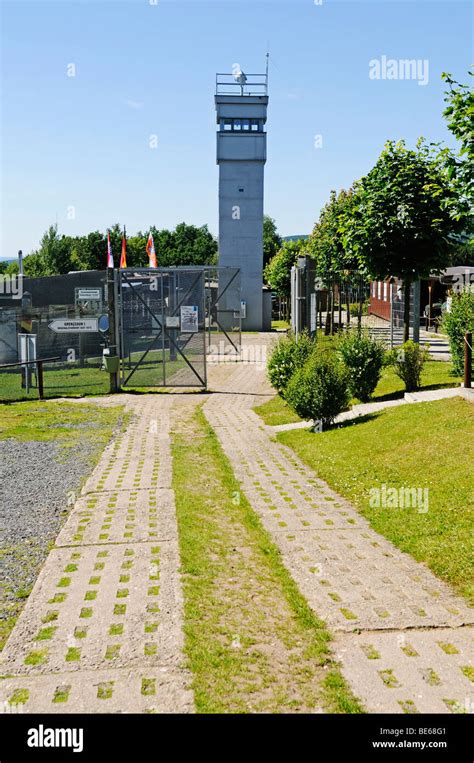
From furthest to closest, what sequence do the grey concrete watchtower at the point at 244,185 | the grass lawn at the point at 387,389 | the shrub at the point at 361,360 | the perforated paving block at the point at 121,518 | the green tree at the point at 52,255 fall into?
the green tree at the point at 52,255, the grey concrete watchtower at the point at 244,185, the grass lawn at the point at 387,389, the shrub at the point at 361,360, the perforated paving block at the point at 121,518

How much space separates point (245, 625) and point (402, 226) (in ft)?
41.5

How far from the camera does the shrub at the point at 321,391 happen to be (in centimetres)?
1299

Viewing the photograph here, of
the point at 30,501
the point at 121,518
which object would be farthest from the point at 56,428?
the point at 121,518

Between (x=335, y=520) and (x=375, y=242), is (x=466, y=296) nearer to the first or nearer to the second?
(x=375, y=242)

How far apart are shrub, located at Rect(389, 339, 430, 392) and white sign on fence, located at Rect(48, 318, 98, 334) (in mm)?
8748

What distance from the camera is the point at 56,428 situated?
14.7 meters

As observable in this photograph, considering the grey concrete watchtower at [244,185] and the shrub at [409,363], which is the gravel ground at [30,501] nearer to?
the shrub at [409,363]

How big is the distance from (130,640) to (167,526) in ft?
8.96

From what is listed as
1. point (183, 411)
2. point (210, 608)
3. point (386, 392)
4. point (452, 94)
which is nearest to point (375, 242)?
point (386, 392)

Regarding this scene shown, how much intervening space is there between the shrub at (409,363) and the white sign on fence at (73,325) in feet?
28.7

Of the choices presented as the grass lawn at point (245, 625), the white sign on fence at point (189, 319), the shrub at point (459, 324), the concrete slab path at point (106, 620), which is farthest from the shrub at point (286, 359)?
the grass lawn at point (245, 625)

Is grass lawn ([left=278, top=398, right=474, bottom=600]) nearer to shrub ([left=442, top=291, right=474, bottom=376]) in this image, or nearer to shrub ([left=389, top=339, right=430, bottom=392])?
shrub ([left=389, top=339, right=430, bottom=392])

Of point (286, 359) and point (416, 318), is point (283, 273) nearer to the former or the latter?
point (416, 318)

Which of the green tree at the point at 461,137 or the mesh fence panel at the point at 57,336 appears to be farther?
the mesh fence panel at the point at 57,336
